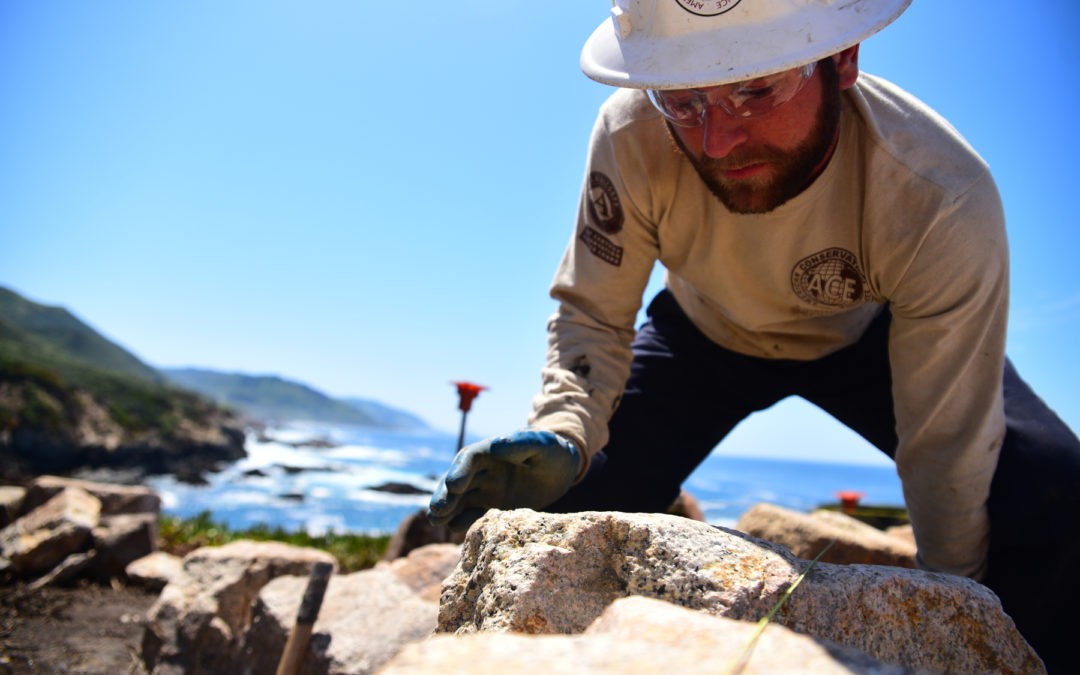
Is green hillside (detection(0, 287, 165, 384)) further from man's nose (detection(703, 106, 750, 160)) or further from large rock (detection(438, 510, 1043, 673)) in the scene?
large rock (detection(438, 510, 1043, 673))

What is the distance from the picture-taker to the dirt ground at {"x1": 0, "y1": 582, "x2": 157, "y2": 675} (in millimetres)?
4125

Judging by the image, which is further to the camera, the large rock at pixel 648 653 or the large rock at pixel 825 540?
the large rock at pixel 825 540

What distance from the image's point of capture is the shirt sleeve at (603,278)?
96.8 inches

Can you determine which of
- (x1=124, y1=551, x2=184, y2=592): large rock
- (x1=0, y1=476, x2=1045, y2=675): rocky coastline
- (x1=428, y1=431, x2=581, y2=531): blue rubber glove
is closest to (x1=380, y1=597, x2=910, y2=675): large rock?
(x1=0, y1=476, x2=1045, y2=675): rocky coastline

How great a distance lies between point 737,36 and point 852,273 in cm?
93

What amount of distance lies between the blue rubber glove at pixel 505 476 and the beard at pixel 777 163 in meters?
0.97

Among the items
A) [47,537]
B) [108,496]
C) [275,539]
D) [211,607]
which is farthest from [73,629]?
[275,539]

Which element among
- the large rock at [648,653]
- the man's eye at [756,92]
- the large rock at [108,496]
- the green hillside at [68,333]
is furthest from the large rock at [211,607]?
the green hillside at [68,333]

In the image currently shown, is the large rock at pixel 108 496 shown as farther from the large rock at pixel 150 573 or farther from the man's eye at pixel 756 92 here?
the man's eye at pixel 756 92

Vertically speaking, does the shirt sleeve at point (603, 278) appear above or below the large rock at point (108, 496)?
above

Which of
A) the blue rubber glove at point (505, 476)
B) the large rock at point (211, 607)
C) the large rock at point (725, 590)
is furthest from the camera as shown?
the large rock at point (211, 607)

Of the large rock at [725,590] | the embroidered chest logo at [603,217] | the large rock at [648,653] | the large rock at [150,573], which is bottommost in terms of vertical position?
the large rock at [150,573]

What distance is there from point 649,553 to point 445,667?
0.66 m

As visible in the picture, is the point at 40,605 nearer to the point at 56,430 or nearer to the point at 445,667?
the point at 445,667
